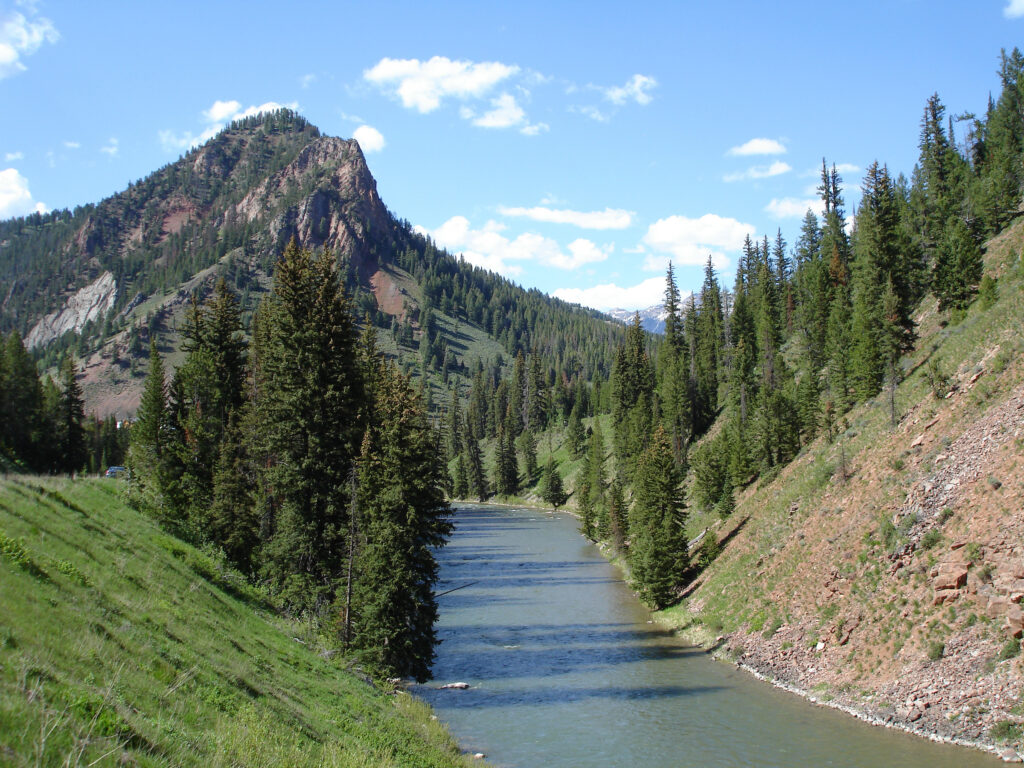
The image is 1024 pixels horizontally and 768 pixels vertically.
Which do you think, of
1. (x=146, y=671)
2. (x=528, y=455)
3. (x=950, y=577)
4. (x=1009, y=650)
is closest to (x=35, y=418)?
(x=146, y=671)

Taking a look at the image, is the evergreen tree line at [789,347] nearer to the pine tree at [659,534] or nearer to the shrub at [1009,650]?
the pine tree at [659,534]

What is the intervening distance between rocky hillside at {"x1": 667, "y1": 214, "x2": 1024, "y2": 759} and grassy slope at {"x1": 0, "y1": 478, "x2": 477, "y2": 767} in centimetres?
1755

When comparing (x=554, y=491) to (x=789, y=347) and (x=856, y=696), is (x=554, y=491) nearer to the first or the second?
(x=789, y=347)

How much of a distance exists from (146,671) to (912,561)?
96.8 ft

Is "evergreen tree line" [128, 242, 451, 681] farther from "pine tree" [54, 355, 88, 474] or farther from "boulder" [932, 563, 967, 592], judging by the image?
"pine tree" [54, 355, 88, 474]

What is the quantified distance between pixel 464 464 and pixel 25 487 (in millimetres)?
125248

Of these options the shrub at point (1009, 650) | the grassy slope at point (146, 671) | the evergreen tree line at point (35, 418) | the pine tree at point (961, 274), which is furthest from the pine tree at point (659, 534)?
the evergreen tree line at point (35, 418)

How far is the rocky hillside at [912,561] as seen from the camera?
23922 millimetres

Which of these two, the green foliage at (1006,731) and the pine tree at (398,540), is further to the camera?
the pine tree at (398,540)

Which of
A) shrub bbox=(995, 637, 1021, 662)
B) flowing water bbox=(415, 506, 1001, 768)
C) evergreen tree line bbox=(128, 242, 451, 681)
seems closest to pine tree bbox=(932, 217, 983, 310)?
shrub bbox=(995, 637, 1021, 662)

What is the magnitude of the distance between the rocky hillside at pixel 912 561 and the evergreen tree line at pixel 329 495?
59.3 feet

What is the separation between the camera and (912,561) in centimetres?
2886

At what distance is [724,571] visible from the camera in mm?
42844

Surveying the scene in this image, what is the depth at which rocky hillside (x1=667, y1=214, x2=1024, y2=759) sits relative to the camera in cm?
2392
